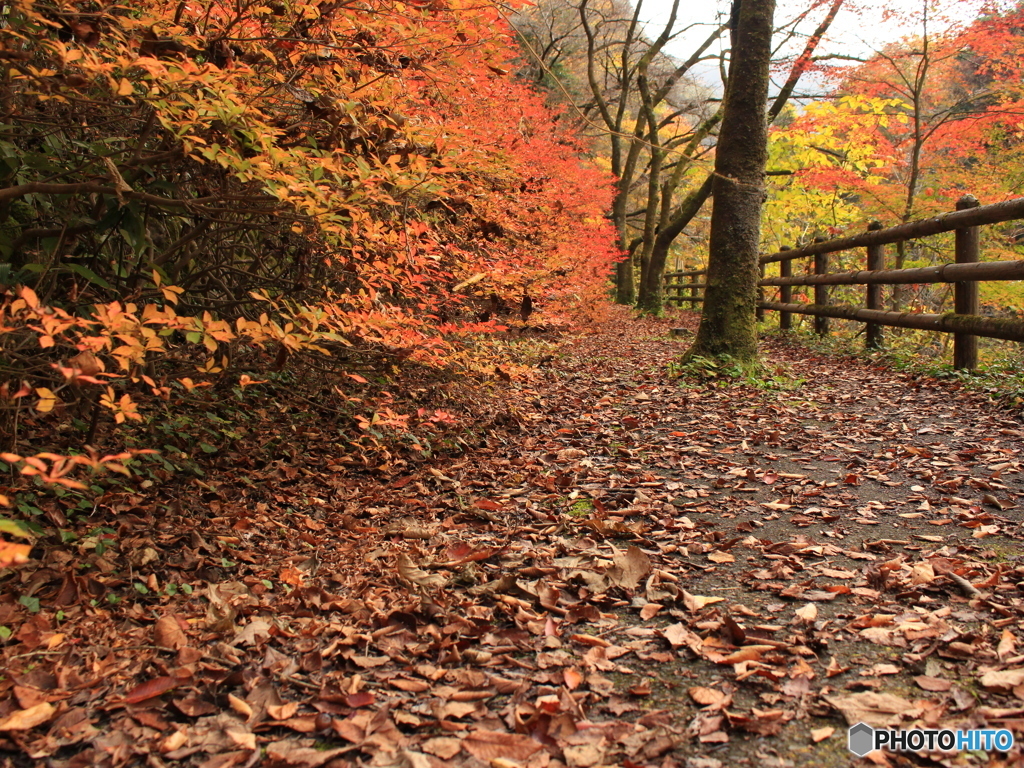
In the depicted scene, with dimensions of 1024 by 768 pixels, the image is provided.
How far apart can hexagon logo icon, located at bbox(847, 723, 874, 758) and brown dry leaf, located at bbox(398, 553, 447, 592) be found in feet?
4.97

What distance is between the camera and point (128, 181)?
113 inches

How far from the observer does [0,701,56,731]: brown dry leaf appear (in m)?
1.71

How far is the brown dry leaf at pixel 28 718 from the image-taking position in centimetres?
171

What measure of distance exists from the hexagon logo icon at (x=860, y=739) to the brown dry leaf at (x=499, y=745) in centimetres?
77

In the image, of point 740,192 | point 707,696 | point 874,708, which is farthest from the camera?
point 740,192

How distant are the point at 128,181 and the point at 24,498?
4.75 ft

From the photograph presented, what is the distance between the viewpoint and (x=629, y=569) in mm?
2604

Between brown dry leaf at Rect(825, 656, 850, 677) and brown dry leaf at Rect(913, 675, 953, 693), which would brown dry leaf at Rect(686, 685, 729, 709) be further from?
brown dry leaf at Rect(913, 675, 953, 693)

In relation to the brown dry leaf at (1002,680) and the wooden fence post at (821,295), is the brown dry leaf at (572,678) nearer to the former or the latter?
the brown dry leaf at (1002,680)

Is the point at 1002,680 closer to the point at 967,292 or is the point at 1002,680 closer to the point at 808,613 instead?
the point at 808,613

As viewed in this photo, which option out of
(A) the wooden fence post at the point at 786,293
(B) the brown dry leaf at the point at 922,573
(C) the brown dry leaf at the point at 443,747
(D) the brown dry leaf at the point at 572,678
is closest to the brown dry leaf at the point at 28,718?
(C) the brown dry leaf at the point at 443,747

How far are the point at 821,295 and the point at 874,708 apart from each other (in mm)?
8723

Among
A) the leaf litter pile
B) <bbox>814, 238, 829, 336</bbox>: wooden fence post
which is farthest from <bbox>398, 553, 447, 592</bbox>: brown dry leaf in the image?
<bbox>814, 238, 829, 336</bbox>: wooden fence post

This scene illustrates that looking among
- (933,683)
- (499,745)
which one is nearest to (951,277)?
(933,683)
